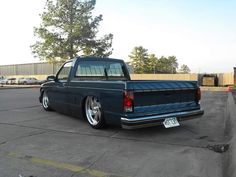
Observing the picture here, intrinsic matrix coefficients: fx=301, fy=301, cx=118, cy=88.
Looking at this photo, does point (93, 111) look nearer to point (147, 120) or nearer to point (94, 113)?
point (94, 113)

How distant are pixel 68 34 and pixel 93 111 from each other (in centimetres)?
3759

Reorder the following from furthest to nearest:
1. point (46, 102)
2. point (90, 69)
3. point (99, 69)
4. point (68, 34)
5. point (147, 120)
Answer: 1. point (68, 34)
2. point (46, 102)
3. point (99, 69)
4. point (90, 69)
5. point (147, 120)

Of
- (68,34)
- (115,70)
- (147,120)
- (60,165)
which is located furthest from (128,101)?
(68,34)

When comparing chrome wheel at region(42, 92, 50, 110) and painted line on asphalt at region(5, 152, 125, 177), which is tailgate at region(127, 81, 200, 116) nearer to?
painted line on asphalt at region(5, 152, 125, 177)

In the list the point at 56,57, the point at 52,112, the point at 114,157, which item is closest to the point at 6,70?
the point at 56,57

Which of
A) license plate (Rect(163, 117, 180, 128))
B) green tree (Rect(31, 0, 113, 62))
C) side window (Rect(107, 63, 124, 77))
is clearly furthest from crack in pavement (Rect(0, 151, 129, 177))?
green tree (Rect(31, 0, 113, 62))

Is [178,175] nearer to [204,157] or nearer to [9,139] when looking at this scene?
[204,157]

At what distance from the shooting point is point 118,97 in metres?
5.95

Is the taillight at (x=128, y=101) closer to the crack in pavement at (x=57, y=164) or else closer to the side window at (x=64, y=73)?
the crack in pavement at (x=57, y=164)

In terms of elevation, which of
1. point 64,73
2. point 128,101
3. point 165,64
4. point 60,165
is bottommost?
point 60,165

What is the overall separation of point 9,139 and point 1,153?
101 cm

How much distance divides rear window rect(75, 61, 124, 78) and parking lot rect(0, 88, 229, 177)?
140cm

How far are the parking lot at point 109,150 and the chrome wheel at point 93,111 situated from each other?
0.20 m

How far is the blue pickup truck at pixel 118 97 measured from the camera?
5859 mm
